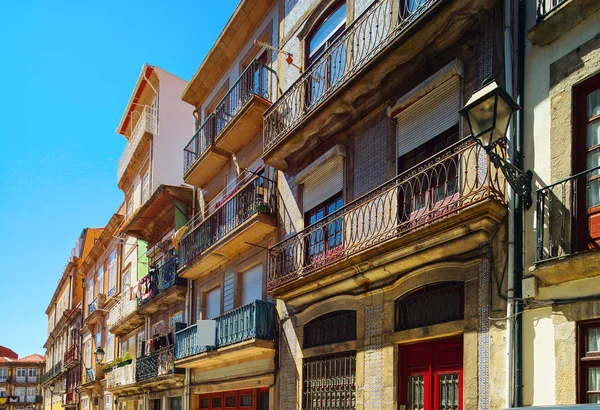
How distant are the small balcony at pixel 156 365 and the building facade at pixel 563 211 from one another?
12.0m

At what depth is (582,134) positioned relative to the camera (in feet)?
22.5

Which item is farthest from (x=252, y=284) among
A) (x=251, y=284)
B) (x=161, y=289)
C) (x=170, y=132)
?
(x=170, y=132)

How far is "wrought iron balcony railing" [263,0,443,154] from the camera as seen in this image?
945 centimetres

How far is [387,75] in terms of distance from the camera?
977 cm

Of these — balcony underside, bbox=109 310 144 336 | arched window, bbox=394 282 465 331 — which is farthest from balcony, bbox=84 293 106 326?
arched window, bbox=394 282 465 331

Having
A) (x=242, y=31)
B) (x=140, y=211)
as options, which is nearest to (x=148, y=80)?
(x=140, y=211)

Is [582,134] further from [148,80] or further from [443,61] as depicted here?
[148,80]

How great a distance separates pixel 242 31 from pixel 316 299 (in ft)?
25.4

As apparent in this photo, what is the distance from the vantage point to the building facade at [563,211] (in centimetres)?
636

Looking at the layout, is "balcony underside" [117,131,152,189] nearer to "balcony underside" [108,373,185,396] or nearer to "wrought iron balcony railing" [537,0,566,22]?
"balcony underside" [108,373,185,396]

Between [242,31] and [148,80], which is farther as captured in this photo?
[148,80]

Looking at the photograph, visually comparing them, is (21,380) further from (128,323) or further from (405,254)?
(405,254)

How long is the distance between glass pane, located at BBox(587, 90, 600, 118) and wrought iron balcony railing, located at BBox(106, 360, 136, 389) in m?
17.2

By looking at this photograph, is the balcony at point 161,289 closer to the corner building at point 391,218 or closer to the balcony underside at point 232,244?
the balcony underside at point 232,244
